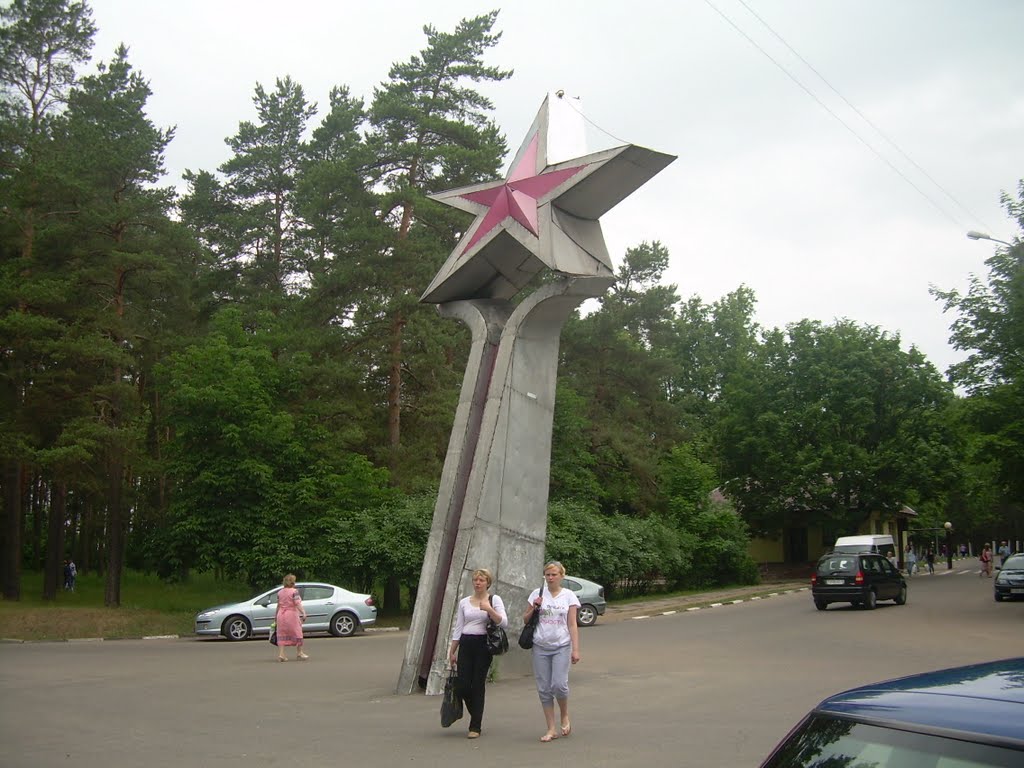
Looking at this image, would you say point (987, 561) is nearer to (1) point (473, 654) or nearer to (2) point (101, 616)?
(2) point (101, 616)

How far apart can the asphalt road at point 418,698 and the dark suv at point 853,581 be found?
4.27 m

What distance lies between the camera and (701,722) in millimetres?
9711

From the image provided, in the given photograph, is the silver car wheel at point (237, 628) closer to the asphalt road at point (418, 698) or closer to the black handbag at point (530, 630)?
the asphalt road at point (418, 698)

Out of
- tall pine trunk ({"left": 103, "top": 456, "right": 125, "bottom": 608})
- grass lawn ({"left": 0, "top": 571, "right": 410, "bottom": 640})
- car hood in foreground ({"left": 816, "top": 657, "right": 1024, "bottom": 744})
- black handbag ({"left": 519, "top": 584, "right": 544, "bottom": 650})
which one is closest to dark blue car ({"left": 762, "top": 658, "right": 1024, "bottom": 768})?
car hood in foreground ({"left": 816, "top": 657, "right": 1024, "bottom": 744})

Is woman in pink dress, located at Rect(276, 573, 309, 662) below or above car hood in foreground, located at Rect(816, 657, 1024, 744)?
below

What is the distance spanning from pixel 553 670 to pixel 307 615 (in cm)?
1635

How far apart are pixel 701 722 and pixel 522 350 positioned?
6601mm

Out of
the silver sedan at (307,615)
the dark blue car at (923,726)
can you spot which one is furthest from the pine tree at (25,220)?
the dark blue car at (923,726)

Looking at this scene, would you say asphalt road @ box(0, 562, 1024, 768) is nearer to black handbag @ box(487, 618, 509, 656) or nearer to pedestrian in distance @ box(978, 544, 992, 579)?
black handbag @ box(487, 618, 509, 656)

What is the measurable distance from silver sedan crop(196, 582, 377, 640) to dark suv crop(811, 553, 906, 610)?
12.7 m

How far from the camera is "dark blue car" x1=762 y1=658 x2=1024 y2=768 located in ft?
8.58

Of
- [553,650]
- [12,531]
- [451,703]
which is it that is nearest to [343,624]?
[12,531]

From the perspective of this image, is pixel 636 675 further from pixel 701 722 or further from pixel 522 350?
pixel 522 350

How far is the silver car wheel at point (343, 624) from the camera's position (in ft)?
79.0
